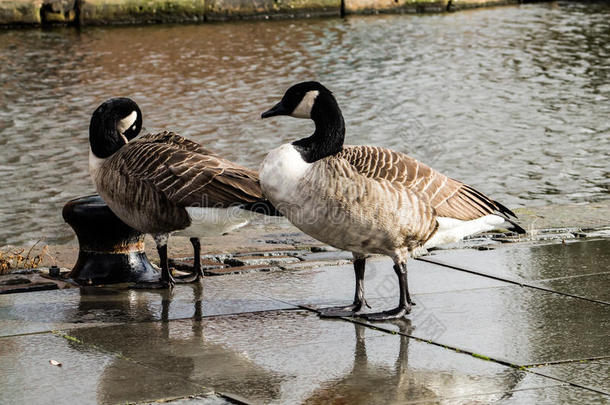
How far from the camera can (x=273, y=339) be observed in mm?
5703

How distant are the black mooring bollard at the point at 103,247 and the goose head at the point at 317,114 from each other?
5.63 feet

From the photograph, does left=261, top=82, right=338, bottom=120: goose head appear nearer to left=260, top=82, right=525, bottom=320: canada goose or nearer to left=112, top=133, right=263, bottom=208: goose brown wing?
left=260, top=82, right=525, bottom=320: canada goose

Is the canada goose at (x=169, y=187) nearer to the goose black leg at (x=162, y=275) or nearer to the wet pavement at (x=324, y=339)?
the goose black leg at (x=162, y=275)

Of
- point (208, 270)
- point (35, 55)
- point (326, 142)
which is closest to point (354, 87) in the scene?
point (35, 55)

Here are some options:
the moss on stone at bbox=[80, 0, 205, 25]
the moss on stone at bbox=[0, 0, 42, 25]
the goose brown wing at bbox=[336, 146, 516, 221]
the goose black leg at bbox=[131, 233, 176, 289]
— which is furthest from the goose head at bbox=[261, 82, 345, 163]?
the moss on stone at bbox=[80, 0, 205, 25]

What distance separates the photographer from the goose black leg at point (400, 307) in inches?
240

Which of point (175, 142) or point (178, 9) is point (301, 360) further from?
point (178, 9)

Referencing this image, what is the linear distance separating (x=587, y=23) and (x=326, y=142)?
24415 millimetres

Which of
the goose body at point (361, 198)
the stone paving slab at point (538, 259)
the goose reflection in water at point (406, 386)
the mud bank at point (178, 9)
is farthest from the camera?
the mud bank at point (178, 9)

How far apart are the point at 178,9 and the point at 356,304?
23625mm

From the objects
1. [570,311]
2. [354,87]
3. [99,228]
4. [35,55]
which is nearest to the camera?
[570,311]

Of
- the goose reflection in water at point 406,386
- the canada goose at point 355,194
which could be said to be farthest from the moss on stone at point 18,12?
the goose reflection in water at point 406,386

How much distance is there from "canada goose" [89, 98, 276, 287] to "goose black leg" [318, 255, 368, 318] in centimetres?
69

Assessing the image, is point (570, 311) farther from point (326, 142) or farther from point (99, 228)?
point (99, 228)
